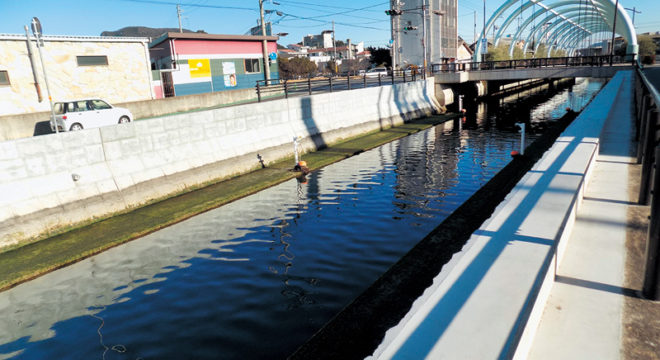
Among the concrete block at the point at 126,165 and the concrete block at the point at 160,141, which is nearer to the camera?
the concrete block at the point at 126,165

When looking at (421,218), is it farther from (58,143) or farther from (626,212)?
Answer: (58,143)

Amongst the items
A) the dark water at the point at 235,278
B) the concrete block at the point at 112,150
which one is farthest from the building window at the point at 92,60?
the dark water at the point at 235,278

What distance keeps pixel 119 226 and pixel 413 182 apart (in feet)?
34.3

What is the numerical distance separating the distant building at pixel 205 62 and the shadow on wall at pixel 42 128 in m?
13.9

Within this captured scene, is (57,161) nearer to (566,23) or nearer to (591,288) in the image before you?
(591,288)

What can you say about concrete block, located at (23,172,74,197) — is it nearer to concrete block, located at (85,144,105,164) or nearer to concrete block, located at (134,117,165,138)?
concrete block, located at (85,144,105,164)

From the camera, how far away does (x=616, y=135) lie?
11.9 meters

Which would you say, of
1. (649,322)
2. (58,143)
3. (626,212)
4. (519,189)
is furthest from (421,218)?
(58,143)

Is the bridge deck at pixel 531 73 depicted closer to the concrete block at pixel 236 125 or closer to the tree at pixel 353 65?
the concrete block at pixel 236 125

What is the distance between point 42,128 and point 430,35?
83299mm

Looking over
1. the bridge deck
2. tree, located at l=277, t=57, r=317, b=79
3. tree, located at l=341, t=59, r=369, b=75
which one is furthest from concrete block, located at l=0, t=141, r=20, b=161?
tree, located at l=341, t=59, r=369, b=75

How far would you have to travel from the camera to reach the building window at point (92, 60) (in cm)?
2766

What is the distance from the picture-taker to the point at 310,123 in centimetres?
2408

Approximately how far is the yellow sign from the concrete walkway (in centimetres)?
3626
